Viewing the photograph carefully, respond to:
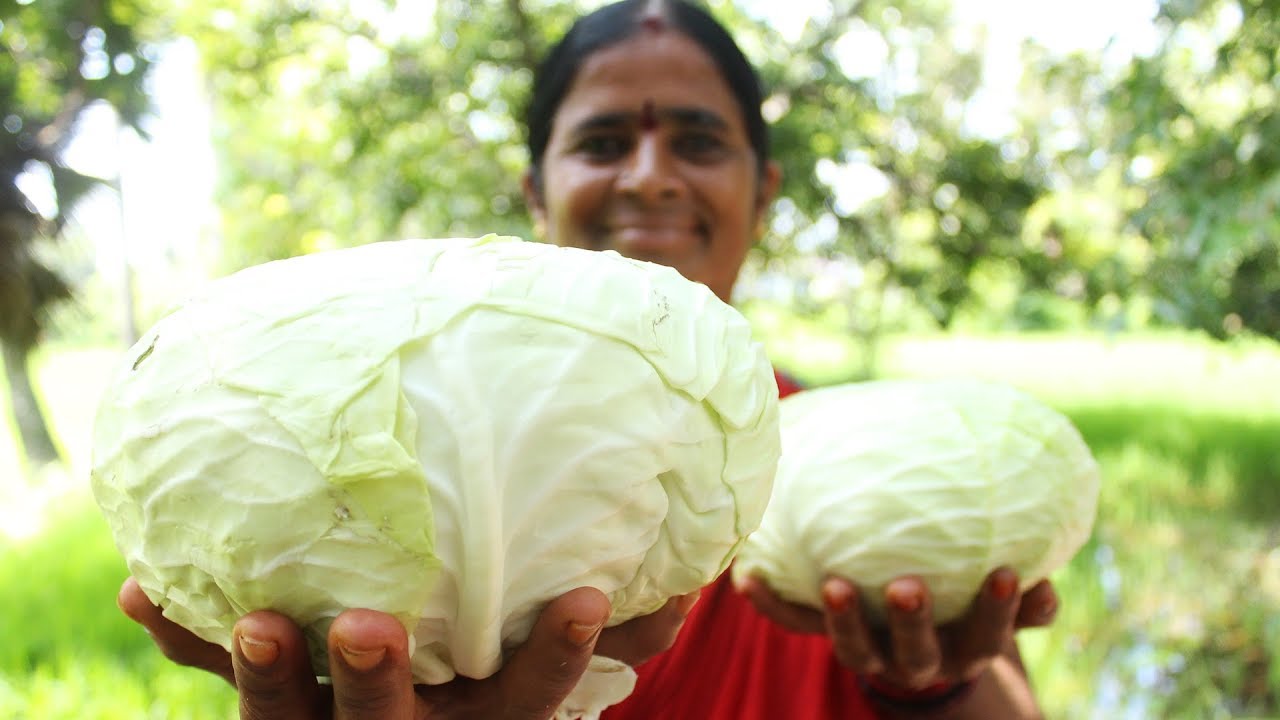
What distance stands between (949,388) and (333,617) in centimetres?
138

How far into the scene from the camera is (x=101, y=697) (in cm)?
303

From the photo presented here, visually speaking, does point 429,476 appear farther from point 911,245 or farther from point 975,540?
point 911,245

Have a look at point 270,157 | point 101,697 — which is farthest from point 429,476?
point 270,157

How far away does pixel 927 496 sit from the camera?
160 cm

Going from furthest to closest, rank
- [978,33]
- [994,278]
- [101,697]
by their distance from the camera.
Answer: [978,33], [994,278], [101,697]

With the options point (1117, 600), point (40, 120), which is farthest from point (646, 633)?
point (40, 120)

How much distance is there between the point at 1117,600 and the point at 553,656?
171 inches

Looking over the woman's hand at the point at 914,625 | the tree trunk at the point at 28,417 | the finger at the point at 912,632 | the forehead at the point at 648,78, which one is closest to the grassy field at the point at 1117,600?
the tree trunk at the point at 28,417

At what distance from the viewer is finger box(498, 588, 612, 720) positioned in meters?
1.02

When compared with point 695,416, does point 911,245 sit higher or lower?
lower

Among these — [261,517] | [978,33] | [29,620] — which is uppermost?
[978,33]

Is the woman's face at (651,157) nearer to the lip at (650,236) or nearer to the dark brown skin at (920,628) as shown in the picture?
the lip at (650,236)

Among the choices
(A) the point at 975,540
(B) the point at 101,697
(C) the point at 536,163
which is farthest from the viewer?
(B) the point at 101,697

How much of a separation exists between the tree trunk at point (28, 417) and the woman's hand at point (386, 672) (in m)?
9.91
